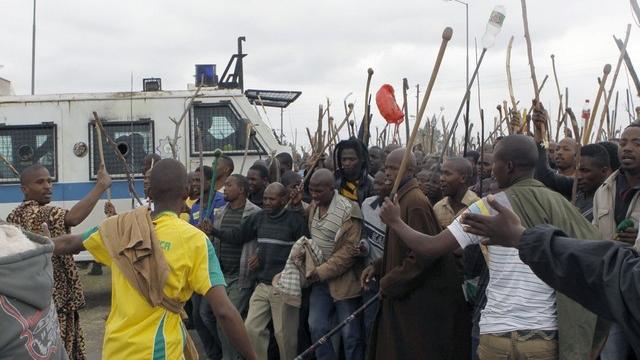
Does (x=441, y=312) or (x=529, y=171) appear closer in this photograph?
(x=529, y=171)

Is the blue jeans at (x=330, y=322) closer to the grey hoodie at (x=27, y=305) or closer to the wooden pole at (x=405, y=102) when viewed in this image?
the wooden pole at (x=405, y=102)

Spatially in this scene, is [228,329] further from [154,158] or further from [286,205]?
[154,158]

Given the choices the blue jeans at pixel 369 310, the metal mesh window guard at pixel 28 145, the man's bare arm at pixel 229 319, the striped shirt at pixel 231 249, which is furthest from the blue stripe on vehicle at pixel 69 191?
the man's bare arm at pixel 229 319

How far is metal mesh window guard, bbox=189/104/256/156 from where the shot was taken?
9703 millimetres

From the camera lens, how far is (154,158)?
7.89 meters

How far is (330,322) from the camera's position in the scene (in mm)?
5824

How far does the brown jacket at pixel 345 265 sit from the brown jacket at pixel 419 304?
0.87 meters

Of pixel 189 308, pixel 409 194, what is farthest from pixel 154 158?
pixel 409 194

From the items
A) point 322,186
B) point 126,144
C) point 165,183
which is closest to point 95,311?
point 126,144

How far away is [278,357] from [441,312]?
7.41 feet

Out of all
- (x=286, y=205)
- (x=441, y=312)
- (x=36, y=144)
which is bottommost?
(x=441, y=312)

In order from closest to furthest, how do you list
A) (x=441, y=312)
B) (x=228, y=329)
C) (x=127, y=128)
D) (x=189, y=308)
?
(x=228, y=329), (x=441, y=312), (x=189, y=308), (x=127, y=128)

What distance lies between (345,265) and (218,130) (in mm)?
4611

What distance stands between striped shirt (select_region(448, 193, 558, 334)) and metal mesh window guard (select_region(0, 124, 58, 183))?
7.60m
